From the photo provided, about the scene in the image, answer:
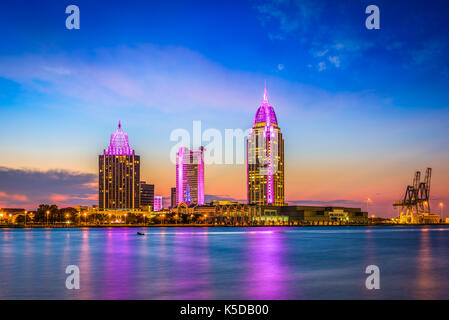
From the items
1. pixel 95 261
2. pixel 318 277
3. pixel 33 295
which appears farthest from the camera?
pixel 95 261

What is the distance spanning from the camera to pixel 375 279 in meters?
41.0
